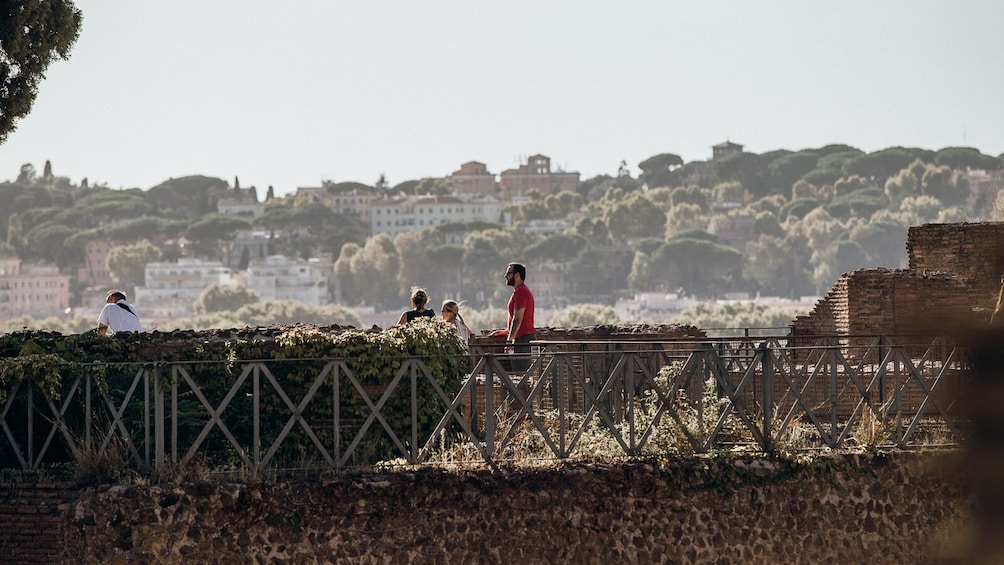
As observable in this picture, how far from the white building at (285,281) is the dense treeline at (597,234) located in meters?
3.22

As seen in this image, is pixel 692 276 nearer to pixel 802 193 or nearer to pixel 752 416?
pixel 802 193

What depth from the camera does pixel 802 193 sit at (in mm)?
158500

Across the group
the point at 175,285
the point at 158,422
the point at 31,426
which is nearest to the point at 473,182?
the point at 175,285

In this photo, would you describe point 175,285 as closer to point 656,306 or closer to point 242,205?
point 242,205

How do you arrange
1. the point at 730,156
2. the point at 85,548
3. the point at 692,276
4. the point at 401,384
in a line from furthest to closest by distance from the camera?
the point at 730,156 < the point at 692,276 < the point at 401,384 < the point at 85,548

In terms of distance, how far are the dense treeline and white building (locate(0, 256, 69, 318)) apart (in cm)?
232

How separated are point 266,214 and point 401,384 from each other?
480 feet

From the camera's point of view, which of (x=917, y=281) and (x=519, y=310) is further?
(x=917, y=281)

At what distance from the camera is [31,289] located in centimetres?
14238

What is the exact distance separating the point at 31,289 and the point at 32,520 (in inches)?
5464

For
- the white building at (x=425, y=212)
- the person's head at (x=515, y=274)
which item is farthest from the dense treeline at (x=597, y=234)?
A: the person's head at (x=515, y=274)

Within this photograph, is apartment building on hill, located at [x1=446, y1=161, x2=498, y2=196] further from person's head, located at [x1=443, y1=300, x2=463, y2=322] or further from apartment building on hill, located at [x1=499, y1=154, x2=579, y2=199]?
person's head, located at [x1=443, y1=300, x2=463, y2=322]

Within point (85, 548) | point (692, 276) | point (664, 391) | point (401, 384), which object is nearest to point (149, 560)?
point (85, 548)

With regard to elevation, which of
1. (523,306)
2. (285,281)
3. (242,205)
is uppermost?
(242,205)
